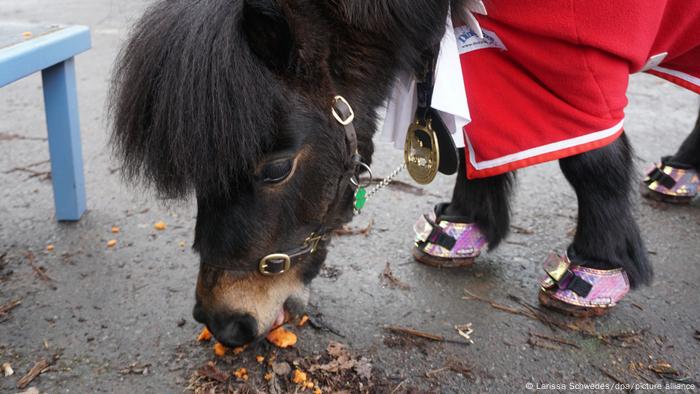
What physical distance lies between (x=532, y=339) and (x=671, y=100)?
127 inches

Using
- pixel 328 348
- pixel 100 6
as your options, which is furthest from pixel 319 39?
pixel 100 6

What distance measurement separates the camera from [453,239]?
83.9 inches

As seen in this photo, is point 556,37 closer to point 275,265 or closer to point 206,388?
point 275,265

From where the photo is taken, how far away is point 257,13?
1187mm

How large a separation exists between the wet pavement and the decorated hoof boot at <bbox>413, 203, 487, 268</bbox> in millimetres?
46

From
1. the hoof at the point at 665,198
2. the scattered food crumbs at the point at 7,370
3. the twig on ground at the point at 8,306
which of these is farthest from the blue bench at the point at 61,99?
the hoof at the point at 665,198

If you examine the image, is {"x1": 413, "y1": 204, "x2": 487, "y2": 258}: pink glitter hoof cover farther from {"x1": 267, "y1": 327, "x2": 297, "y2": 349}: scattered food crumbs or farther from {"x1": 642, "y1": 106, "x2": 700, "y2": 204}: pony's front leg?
{"x1": 642, "y1": 106, "x2": 700, "y2": 204}: pony's front leg

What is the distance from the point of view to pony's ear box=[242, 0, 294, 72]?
3.90ft

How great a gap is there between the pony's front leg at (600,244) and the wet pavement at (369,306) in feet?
0.28

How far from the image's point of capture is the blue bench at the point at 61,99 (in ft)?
6.89

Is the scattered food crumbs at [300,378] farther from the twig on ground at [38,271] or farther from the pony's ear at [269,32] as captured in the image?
the twig on ground at [38,271]

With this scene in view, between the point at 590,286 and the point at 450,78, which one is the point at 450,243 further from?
the point at 450,78

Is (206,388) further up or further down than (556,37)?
further down

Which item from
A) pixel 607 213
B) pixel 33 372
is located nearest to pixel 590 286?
pixel 607 213
